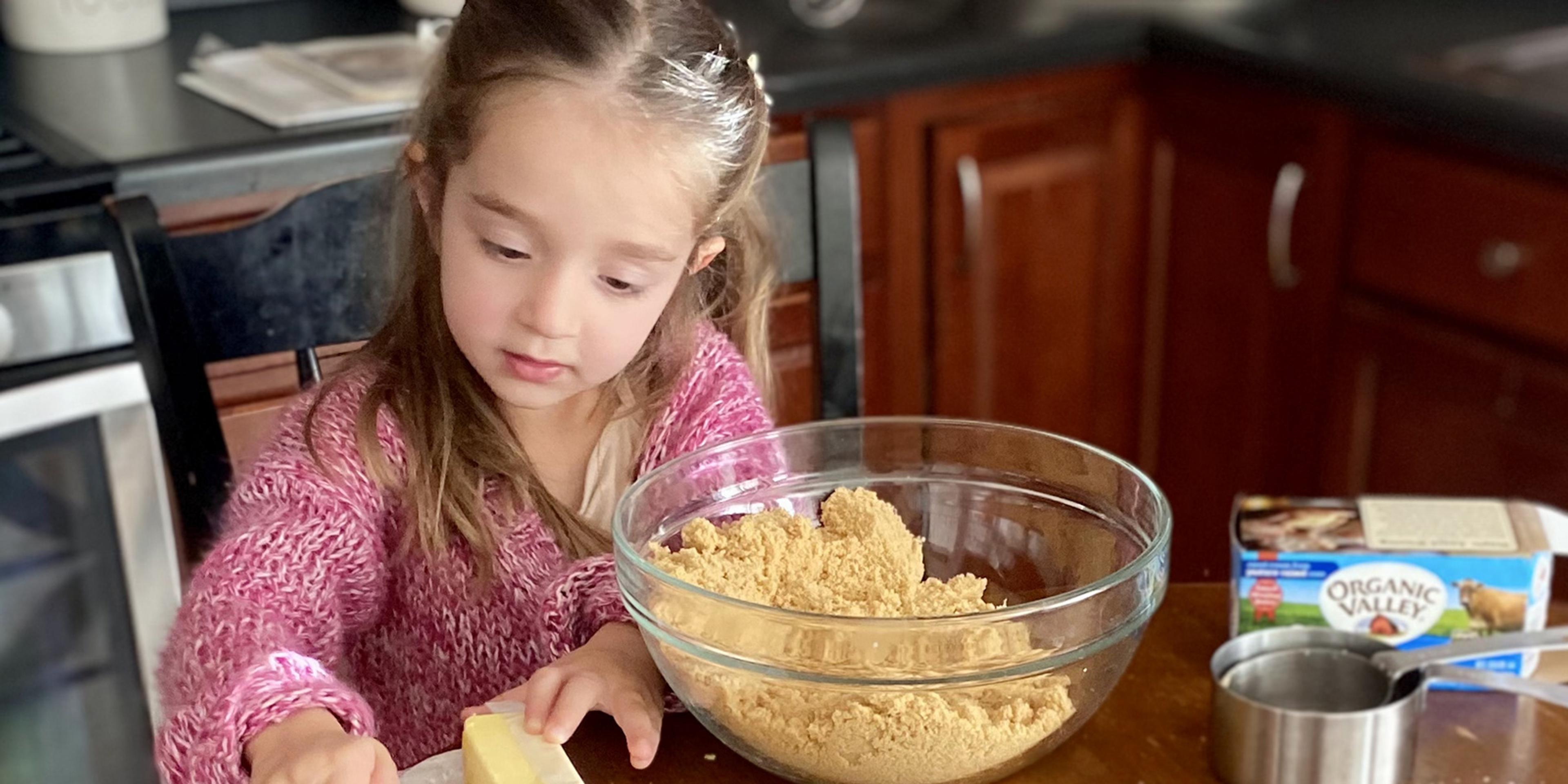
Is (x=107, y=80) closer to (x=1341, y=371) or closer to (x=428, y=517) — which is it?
(x=428, y=517)

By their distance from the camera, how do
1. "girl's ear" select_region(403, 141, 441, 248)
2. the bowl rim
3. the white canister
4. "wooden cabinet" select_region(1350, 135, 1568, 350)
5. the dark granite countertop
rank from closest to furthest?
the bowl rim, "girl's ear" select_region(403, 141, 441, 248), the dark granite countertop, "wooden cabinet" select_region(1350, 135, 1568, 350), the white canister

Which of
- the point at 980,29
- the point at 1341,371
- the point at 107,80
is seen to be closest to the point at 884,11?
the point at 980,29

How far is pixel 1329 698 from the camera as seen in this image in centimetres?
82

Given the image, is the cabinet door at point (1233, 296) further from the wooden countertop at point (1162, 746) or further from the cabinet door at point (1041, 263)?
the wooden countertop at point (1162, 746)

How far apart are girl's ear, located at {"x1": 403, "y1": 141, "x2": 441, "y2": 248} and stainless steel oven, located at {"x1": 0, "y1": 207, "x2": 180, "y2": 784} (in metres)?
0.57

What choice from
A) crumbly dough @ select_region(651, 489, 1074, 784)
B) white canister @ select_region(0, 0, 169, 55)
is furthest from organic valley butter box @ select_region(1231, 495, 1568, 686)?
white canister @ select_region(0, 0, 169, 55)

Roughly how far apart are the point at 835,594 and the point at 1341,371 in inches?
53.7

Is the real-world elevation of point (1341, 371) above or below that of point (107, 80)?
below

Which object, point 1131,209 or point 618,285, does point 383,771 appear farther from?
point 1131,209

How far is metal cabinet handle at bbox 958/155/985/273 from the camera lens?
6.57ft

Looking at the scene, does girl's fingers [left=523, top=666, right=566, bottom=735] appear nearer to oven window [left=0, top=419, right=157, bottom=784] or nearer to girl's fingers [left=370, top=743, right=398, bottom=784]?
girl's fingers [left=370, top=743, right=398, bottom=784]

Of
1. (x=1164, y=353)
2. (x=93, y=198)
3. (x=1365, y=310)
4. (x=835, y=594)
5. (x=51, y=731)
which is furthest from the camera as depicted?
(x=1164, y=353)

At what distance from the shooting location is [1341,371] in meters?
1.97

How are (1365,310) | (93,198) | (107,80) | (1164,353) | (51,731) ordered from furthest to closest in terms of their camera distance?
(1164,353), (1365,310), (107,80), (51,731), (93,198)
